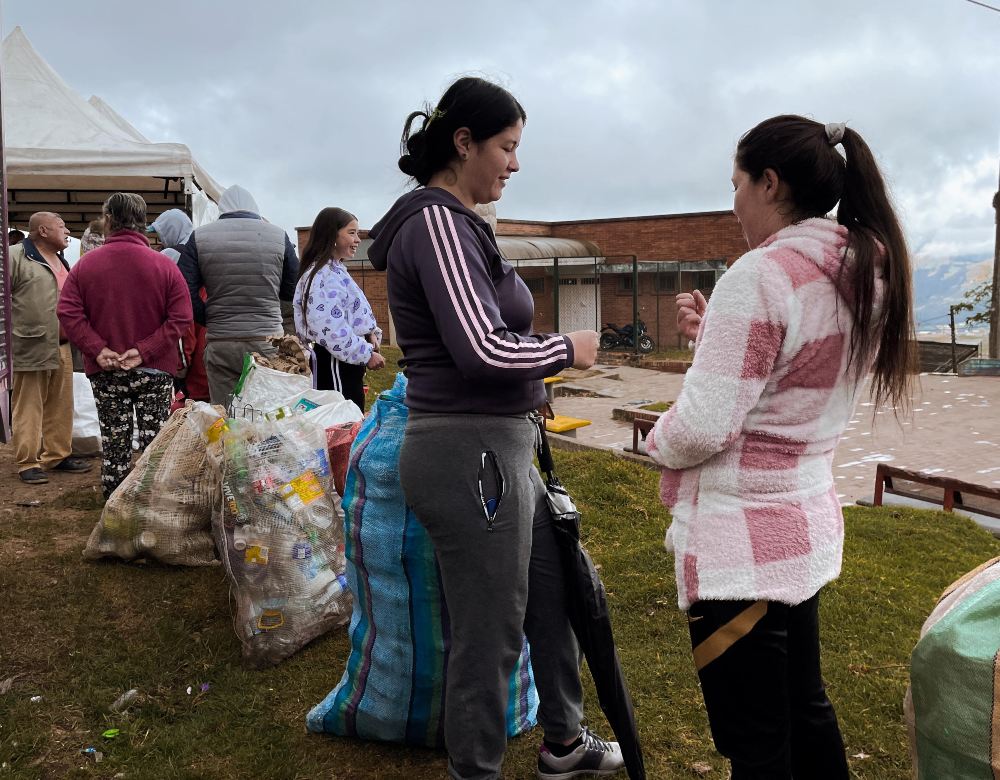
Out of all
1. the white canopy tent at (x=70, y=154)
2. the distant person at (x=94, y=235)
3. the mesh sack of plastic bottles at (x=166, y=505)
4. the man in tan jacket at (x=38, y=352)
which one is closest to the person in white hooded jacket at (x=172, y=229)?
the distant person at (x=94, y=235)

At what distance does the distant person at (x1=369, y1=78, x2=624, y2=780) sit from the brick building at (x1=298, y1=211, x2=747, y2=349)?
798 inches

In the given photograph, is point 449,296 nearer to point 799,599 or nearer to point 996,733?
point 799,599

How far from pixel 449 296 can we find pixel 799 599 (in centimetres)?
87

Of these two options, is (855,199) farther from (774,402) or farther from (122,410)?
(122,410)

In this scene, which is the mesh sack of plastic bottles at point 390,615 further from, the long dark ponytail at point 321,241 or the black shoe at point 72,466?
the black shoe at point 72,466

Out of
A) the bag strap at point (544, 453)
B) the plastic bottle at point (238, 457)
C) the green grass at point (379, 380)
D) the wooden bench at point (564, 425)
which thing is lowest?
the wooden bench at point (564, 425)

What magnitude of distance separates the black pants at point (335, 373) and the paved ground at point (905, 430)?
2832 millimetres

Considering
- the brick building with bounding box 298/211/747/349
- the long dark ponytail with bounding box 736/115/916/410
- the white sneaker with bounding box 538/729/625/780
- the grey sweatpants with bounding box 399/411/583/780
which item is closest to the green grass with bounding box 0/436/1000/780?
the white sneaker with bounding box 538/729/625/780

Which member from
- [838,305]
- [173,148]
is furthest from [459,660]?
[173,148]

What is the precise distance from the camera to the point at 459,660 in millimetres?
1891

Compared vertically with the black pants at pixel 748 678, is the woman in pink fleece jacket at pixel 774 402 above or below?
above

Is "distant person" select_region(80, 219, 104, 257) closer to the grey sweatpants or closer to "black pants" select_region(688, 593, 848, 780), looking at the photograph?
the grey sweatpants

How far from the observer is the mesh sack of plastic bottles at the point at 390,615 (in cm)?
221

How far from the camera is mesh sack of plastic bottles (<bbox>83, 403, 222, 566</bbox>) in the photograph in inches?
149
